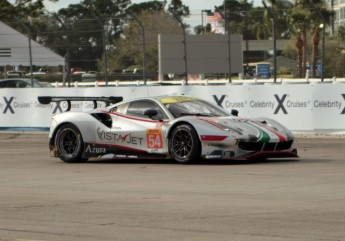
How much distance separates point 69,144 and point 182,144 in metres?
2.51

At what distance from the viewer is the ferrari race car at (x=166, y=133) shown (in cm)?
1644

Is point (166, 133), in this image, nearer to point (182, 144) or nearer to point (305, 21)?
point (182, 144)

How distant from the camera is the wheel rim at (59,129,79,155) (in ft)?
59.8

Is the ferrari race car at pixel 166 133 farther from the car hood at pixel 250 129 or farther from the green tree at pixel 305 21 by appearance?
the green tree at pixel 305 21

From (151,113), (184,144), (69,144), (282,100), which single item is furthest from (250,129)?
(282,100)

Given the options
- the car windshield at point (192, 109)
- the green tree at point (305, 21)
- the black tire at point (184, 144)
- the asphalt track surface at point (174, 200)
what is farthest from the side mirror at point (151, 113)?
the green tree at point (305, 21)

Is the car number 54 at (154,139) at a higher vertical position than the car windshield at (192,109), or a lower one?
lower

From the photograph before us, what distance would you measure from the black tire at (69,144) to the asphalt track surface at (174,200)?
0.23m

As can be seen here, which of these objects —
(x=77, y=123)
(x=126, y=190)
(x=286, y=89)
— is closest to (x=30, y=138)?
(x=286, y=89)

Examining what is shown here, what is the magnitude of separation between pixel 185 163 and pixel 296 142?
6791mm

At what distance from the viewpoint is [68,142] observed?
1833 centimetres

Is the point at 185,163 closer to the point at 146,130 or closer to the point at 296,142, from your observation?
the point at 146,130

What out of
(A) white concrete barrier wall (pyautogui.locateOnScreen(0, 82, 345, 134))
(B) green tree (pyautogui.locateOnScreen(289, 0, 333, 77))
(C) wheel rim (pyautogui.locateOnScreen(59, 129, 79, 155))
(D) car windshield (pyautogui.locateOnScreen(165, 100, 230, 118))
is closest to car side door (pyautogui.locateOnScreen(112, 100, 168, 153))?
(D) car windshield (pyautogui.locateOnScreen(165, 100, 230, 118))

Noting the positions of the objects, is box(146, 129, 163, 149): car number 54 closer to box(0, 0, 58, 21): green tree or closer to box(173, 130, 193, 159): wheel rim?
box(173, 130, 193, 159): wheel rim
